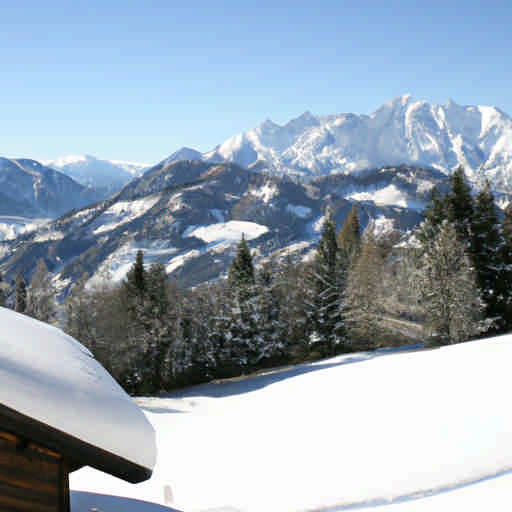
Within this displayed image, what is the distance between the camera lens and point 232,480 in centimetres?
752

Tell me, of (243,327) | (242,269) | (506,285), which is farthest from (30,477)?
(242,269)

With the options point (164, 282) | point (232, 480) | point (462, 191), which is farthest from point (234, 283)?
point (232, 480)

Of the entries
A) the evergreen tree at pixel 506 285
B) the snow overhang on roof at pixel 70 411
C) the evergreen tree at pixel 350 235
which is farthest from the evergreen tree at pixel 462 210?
the evergreen tree at pixel 350 235

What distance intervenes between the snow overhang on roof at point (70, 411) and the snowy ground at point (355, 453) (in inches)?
102

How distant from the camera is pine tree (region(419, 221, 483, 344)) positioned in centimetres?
2386

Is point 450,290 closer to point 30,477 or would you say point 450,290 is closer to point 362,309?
point 362,309

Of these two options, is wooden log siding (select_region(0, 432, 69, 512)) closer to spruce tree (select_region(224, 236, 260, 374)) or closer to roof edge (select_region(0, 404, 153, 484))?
roof edge (select_region(0, 404, 153, 484))

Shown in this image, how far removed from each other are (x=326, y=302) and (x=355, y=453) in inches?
1076

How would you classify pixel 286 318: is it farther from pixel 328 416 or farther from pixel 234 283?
pixel 328 416

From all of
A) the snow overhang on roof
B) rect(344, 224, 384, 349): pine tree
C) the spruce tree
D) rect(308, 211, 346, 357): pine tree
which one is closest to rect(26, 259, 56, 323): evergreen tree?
the spruce tree

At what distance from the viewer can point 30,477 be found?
3.57 metres

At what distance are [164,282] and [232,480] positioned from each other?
2370cm

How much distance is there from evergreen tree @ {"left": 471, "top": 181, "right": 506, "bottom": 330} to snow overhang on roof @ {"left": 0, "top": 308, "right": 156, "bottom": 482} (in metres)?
25.8

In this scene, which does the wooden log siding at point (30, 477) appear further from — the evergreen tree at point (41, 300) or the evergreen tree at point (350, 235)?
the evergreen tree at point (350, 235)
